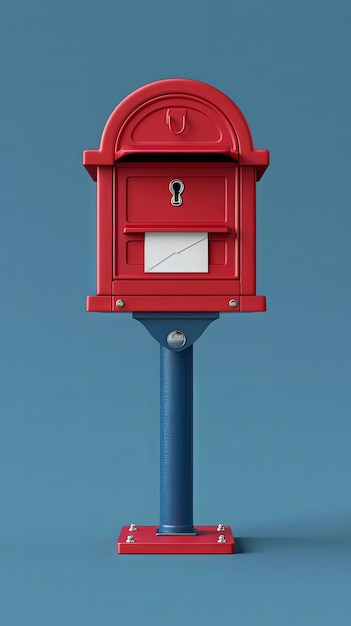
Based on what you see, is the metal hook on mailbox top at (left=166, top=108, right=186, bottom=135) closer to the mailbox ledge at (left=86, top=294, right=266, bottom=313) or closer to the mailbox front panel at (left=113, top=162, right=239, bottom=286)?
the mailbox front panel at (left=113, top=162, right=239, bottom=286)

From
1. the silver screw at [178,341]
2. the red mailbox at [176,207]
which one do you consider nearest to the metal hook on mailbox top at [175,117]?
the red mailbox at [176,207]

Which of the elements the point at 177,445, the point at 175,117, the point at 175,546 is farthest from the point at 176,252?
the point at 175,546

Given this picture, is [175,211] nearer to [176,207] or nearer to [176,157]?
[176,207]

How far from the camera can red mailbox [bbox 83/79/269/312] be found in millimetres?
7141

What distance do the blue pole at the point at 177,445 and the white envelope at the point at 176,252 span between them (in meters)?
0.42

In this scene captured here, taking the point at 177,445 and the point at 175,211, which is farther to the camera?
the point at 177,445

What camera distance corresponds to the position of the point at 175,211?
7.17m

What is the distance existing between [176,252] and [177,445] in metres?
0.95

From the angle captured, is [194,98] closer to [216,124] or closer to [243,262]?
[216,124]

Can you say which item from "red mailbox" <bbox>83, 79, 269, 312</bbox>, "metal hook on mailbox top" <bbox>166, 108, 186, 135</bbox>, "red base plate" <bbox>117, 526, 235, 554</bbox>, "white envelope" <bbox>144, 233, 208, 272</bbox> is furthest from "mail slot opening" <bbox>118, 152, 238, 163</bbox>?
Result: "red base plate" <bbox>117, 526, 235, 554</bbox>

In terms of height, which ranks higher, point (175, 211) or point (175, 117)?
point (175, 117)

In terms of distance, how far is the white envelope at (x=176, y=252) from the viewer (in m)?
7.15

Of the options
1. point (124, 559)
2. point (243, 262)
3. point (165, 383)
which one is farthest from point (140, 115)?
point (124, 559)

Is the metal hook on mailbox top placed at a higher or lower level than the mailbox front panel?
higher
